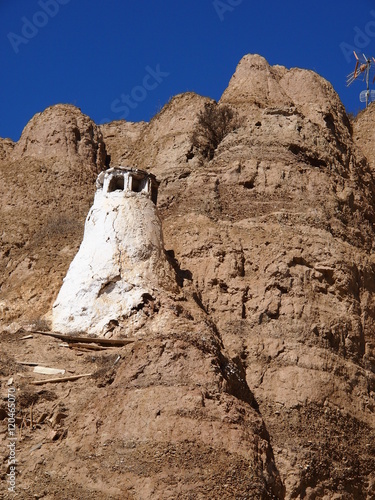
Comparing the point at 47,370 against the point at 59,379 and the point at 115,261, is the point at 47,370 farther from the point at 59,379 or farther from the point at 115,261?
the point at 115,261

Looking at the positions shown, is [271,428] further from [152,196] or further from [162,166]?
[162,166]

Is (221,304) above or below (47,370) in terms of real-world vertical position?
above

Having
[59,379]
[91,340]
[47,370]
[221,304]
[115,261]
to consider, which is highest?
[115,261]

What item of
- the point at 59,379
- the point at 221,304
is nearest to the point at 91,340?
the point at 59,379

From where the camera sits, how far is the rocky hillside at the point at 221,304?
71.6 feet

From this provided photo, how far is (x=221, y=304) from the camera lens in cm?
2766

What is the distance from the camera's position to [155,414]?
868 inches

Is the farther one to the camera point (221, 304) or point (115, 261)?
point (221, 304)

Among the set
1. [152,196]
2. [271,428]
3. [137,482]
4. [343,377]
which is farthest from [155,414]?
[152,196]

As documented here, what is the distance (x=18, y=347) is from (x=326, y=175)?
399 inches

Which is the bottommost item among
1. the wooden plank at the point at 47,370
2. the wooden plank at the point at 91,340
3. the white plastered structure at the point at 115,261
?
the wooden plank at the point at 47,370

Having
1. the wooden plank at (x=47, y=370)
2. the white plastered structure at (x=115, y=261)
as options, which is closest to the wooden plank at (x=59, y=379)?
the wooden plank at (x=47, y=370)

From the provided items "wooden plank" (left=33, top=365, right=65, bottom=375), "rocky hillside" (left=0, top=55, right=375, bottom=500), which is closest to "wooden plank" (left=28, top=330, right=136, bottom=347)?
"rocky hillside" (left=0, top=55, right=375, bottom=500)

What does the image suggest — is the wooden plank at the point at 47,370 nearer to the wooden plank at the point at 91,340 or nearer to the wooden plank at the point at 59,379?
the wooden plank at the point at 59,379
